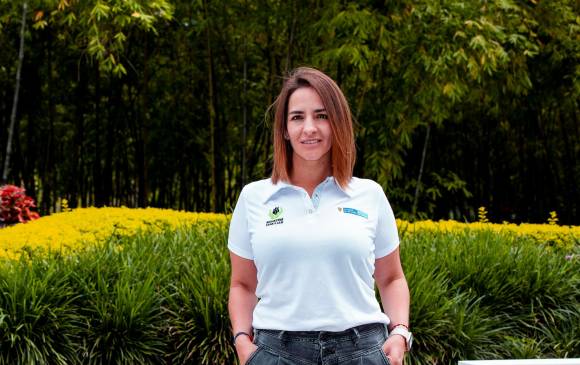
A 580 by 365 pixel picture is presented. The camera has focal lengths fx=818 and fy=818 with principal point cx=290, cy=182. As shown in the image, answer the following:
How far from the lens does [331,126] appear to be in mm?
1762

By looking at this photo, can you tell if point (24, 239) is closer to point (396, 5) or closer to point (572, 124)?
point (396, 5)

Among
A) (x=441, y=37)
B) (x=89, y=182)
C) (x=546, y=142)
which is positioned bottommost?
(x=89, y=182)

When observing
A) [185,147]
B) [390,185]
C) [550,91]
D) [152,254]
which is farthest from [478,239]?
[185,147]

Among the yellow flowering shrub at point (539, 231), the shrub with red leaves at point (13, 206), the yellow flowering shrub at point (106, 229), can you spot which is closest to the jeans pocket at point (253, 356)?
the yellow flowering shrub at point (106, 229)

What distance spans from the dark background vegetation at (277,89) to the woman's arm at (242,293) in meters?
5.44

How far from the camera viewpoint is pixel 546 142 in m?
11.2

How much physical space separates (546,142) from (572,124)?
0.75 meters

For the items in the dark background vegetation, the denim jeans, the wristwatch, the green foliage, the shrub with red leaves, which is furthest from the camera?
the dark background vegetation

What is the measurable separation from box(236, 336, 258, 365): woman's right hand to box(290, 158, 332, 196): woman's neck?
36 centimetres

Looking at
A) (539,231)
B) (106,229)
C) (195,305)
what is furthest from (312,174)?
(539,231)

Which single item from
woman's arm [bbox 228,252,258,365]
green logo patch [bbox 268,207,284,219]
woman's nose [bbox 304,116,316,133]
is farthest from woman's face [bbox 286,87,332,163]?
woman's arm [bbox 228,252,258,365]

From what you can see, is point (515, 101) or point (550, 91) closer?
point (550, 91)

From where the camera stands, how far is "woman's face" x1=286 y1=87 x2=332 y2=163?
1.76 metres

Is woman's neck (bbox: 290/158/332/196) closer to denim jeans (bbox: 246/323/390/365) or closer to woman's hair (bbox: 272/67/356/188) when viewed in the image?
woman's hair (bbox: 272/67/356/188)
